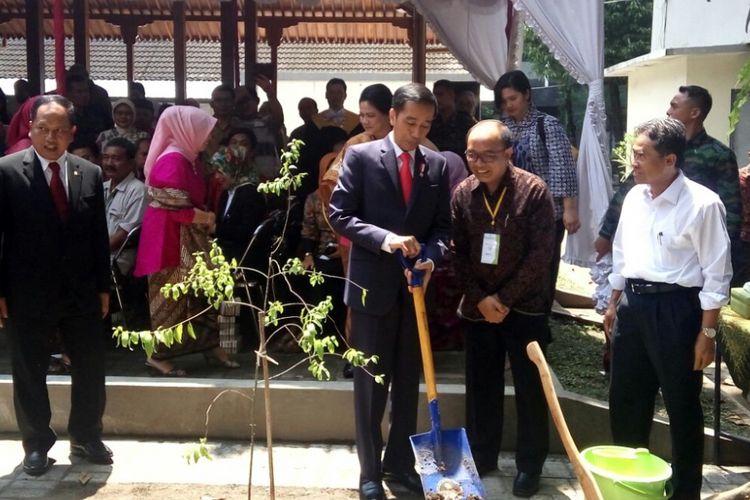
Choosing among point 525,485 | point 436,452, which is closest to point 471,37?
point 525,485

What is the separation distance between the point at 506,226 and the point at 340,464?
156cm

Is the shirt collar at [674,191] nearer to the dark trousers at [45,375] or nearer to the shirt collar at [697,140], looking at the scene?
the shirt collar at [697,140]

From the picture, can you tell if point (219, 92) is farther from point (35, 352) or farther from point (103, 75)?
point (103, 75)

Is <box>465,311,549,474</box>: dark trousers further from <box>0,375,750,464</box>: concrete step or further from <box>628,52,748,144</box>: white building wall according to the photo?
<box>628,52,748,144</box>: white building wall

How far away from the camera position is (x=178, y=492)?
4.07 meters

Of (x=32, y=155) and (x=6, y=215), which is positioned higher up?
(x=32, y=155)

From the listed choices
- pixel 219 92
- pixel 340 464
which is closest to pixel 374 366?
pixel 340 464

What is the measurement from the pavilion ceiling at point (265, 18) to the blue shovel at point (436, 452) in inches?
219

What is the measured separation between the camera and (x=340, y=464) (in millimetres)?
4449

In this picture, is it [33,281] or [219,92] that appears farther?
[219,92]

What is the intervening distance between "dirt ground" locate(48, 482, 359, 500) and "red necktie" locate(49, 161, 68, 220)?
1330 mm

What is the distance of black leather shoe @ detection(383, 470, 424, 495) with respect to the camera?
159 inches

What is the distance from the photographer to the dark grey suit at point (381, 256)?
12.6 ft

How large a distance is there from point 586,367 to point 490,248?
217 centimetres
